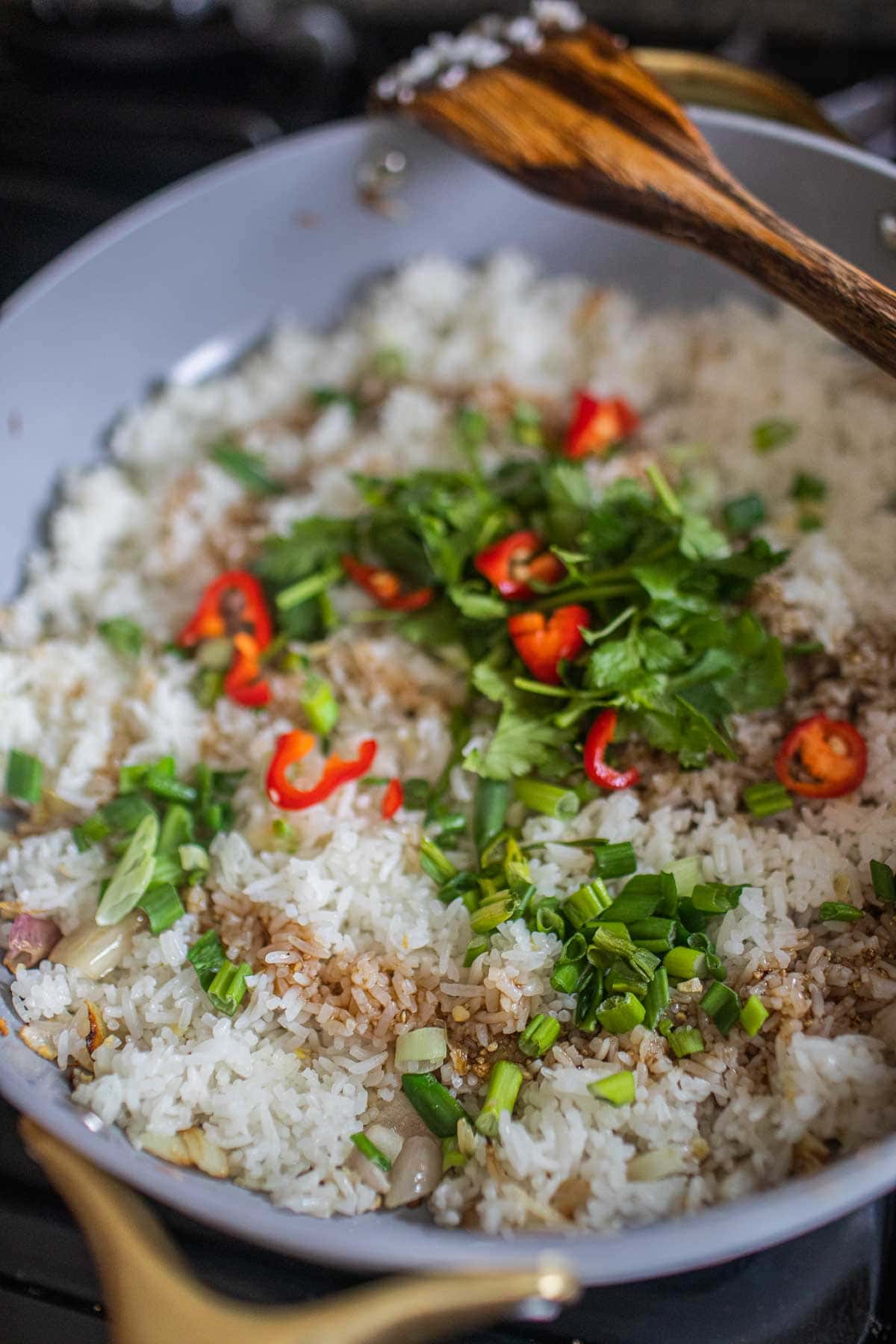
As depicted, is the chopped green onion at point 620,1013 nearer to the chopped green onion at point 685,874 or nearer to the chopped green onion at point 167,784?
the chopped green onion at point 685,874

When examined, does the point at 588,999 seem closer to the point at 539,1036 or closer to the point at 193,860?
the point at 539,1036

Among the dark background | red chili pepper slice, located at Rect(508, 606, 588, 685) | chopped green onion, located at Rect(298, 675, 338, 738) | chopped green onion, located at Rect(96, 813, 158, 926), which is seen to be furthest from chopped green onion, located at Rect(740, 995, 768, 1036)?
the dark background

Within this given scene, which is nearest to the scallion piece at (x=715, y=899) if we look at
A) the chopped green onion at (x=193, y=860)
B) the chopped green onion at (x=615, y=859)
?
the chopped green onion at (x=615, y=859)

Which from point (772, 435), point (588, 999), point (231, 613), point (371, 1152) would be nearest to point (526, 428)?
point (772, 435)

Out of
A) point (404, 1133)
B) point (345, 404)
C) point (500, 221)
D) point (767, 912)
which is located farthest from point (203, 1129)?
point (500, 221)

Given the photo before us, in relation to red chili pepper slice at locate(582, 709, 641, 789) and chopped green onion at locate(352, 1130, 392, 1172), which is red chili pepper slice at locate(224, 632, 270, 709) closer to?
red chili pepper slice at locate(582, 709, 641, 789)

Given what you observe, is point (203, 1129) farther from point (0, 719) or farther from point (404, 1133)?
point (0, 719)
